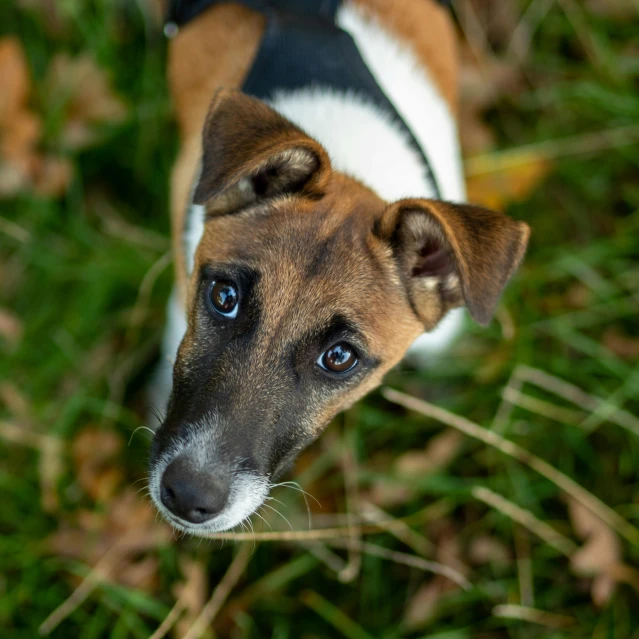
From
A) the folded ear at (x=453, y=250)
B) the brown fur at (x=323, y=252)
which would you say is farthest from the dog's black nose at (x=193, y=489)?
the folded ear at (x=453, y=250)

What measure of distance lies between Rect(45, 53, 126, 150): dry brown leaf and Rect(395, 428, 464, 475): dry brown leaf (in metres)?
A: 3.12

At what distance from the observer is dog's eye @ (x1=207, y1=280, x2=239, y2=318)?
294cm

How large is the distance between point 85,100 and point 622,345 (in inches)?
163

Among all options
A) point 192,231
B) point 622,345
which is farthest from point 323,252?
point 622,345

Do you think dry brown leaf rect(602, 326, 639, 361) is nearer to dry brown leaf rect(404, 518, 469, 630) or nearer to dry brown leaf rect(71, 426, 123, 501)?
dry brown leaf rect(404, 518, 469, 630)

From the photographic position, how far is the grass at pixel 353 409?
13.7 ft

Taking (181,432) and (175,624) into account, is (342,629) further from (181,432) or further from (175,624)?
(181,432)

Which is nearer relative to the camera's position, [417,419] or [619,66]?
[417,419]

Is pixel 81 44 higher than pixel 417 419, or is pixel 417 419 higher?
pixel 81 44

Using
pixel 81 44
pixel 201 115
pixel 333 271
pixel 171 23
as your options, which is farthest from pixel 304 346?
pixel 81 44

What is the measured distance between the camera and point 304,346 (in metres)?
2.84

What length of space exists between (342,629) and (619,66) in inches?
179

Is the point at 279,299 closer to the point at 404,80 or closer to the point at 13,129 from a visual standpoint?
the point at 404,80

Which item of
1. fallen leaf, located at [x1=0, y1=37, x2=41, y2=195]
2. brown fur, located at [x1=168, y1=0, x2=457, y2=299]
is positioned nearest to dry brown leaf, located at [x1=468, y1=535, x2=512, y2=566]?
brown fur, located at [x1=168, y1=0, x2=457, y2=299]
